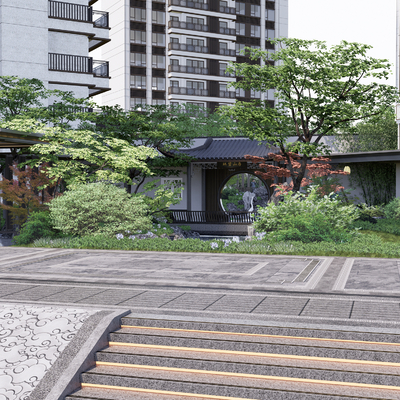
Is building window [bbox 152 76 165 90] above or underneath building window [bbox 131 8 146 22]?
underneath

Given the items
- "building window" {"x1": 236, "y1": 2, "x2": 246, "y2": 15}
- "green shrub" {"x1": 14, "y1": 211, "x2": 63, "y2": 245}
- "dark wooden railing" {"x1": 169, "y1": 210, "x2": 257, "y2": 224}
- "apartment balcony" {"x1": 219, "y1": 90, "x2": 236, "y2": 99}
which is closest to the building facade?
"dark wooden railing" {"x1": 169, "y1": 210, "x2": 257, "y2": 224}

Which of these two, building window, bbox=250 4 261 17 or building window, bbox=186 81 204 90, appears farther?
building window, bbox=250 4 261 17

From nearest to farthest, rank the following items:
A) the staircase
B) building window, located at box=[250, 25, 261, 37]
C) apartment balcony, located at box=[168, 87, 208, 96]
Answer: the staircase → apartment balcony, located at box=[168, 87, 208, 96] → building window, located at box=[250, 25, 261, 37]

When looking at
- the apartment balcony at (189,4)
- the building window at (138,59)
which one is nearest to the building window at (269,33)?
the apartment balcony at (189,4)

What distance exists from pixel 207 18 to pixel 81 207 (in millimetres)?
51012

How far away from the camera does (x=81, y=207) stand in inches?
→ 669

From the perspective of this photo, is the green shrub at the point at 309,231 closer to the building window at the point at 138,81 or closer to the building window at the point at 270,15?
the building window at the point at 138,81

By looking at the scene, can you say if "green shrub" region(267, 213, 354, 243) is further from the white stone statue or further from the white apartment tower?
the white apartment tower

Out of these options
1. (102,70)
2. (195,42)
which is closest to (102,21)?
(102,70)

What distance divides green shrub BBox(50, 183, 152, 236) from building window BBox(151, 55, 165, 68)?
1777 inches

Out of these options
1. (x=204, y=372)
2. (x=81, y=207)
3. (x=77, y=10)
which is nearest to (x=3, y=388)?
(x=204, y=372)

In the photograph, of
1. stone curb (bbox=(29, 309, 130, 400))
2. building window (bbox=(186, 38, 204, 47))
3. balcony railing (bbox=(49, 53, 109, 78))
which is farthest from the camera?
building window (bbox=(186, 38, 204, 47))

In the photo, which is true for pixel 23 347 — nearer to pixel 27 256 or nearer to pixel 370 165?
pixel 27 256

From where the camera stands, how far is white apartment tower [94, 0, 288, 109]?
193 ft
